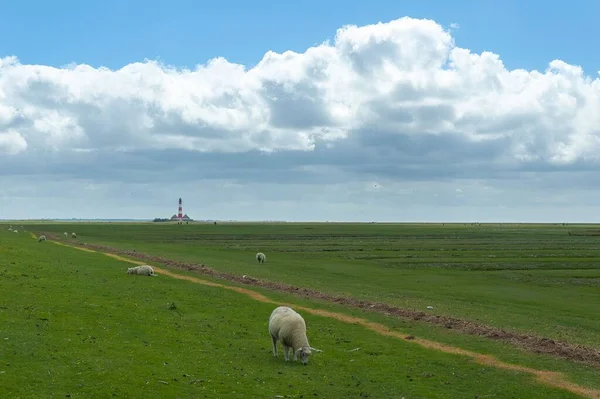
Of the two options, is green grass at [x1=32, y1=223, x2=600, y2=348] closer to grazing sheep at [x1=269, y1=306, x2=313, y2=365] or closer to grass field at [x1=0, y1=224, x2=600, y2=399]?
grass field at [x1=0, y1=224, x2=600, y2=399]

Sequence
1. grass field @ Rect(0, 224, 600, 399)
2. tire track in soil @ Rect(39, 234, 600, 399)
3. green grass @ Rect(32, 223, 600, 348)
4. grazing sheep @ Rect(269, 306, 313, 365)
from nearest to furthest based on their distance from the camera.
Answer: grass field @ Rect(0, 224, 600, 399) → tire track in soil @ Rect(39, 234, 600, 399) → grazing sheep @ Rect(269, 306, 313, 365) → green grass @ Rect(32, 223, 600, 348)

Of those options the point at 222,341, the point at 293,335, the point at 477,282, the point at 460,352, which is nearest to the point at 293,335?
the point at 293,335

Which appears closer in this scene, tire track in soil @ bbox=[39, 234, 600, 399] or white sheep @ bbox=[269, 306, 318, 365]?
tire track in soil @ bbox=[39, 234, 600, 399]

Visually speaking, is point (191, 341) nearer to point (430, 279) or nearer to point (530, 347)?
point (530, 347)

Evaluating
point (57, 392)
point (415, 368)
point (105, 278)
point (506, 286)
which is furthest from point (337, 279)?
point (57, 392)

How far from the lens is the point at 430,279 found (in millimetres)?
57594

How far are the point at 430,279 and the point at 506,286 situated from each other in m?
7.45

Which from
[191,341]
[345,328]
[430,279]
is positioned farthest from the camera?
[430,279]

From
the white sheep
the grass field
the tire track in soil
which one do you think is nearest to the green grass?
the grass field

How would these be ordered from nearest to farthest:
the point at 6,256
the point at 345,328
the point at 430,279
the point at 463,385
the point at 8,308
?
the point at 463,385 → the point at 8,308 → the point at 345,328 → the point at 6,256 → the point at 430,279

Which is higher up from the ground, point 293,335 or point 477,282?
point 293,335

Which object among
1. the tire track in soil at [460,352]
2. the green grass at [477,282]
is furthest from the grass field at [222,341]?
the tire track in soil at [460,352]

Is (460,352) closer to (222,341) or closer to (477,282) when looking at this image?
(222,341)

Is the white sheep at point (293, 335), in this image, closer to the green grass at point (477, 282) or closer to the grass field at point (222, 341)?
the grass field at point (222, 341)
